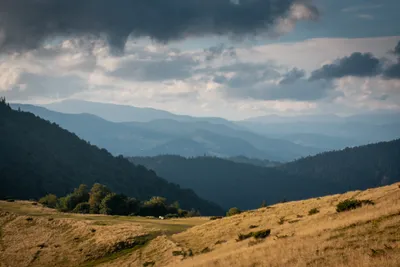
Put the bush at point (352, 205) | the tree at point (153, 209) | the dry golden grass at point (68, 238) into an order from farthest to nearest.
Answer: the tree at point (153, 209), the dry golden grass at point (68, 238), the bush at point (352, 205)

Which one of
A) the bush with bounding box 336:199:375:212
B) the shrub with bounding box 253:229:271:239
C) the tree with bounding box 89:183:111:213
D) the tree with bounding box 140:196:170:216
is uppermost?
the bush with bounding box 336:199:375:212

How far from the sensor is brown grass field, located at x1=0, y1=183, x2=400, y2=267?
→ 23.6 meters

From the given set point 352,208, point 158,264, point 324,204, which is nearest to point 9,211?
point 158,264

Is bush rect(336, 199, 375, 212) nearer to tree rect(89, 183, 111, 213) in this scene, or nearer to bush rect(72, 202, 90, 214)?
tree rect(89, 183, 111, 213)

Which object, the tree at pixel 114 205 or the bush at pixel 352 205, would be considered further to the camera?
the tree at pixel 114 205

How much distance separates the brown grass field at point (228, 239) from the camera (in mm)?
23562

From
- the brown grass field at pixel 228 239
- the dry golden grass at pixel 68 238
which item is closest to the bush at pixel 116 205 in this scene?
the brown grass field at pixel 228 239

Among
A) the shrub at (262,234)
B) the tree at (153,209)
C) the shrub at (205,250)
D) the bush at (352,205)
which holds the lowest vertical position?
the tree at (153,209)

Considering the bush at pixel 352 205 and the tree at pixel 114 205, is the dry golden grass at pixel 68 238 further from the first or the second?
the tree at pixel 114 205

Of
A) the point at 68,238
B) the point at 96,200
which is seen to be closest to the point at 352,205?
the point at 68,238

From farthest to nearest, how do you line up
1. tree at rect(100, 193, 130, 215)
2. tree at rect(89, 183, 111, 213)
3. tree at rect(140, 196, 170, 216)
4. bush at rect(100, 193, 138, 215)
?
tree at rect(140, 196, 170, 216) < tree at rect(89, 183, 111, 213) < bush at rect(100, 193, 138, 215) < tree at rect(100, 193, 130, 215)

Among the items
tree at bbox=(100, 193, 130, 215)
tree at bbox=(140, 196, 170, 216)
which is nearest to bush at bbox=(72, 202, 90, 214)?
tree at bbox=(100, 193, 130, 215)

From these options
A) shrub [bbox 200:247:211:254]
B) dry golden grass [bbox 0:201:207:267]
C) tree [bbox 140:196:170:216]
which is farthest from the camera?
tree [bbox 140:196:170:216]

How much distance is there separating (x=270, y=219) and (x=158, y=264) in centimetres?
1461
